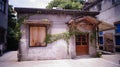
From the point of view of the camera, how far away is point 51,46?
13.6m

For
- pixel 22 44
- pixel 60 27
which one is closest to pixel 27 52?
pixel 22 44

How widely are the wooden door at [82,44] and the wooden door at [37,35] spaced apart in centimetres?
324

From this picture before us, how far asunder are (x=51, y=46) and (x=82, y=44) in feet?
9.93

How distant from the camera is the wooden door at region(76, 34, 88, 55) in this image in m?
14.3

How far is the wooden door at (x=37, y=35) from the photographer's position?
13289mm

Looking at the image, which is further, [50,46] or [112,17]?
[112,17]

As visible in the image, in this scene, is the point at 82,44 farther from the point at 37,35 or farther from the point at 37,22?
the point at 37,22

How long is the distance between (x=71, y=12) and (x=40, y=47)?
4.26m

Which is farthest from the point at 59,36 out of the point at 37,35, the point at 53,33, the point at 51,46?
the point at 37,35

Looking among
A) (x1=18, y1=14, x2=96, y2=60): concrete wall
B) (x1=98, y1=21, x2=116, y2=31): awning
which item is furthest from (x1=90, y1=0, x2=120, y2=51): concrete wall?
(x1=18, y1=14, x2=96, y2=60): concrete wall

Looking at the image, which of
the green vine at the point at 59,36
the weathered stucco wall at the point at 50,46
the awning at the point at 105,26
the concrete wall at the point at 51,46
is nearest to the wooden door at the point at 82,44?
the concrete wall at the point at 51,46

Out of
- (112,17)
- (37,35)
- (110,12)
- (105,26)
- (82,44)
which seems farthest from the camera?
(110,12)

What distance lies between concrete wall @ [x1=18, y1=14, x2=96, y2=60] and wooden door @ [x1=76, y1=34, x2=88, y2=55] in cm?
48

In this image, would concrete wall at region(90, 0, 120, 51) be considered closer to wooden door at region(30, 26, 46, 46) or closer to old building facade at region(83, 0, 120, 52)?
old building facade at region(83, 0, 120, 52)
